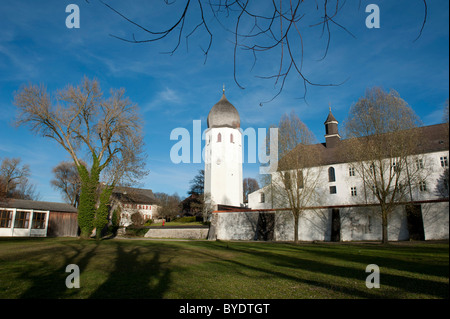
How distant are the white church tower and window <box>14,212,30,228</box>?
26.8 meters

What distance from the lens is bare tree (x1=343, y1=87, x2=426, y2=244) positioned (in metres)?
20.2

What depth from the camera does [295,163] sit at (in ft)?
83.9

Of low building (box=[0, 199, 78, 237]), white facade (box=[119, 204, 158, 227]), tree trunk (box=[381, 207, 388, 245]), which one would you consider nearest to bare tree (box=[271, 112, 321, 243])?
tree trunk (box=[381, 207, 388, 245])

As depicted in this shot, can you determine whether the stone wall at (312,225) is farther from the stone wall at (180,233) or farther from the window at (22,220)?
the window at (22,220)

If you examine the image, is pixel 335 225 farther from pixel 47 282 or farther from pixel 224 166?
pixel 224 166

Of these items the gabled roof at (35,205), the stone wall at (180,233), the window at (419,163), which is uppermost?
the window at (419,163)

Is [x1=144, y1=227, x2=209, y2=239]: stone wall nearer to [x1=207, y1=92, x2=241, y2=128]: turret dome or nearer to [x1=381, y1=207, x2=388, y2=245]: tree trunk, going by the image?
[x1=381, y1=207, x2=388, y2=245]: tree trunk

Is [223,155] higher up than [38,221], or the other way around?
[223,155]

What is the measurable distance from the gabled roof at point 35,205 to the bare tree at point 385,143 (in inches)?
1327

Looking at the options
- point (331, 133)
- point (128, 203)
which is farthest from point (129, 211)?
point (331, 133)

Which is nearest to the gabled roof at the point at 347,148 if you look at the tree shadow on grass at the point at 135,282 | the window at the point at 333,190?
the window at the point at 333,190

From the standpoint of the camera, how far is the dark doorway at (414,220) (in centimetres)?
2033

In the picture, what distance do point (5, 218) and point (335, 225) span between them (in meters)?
34.0
